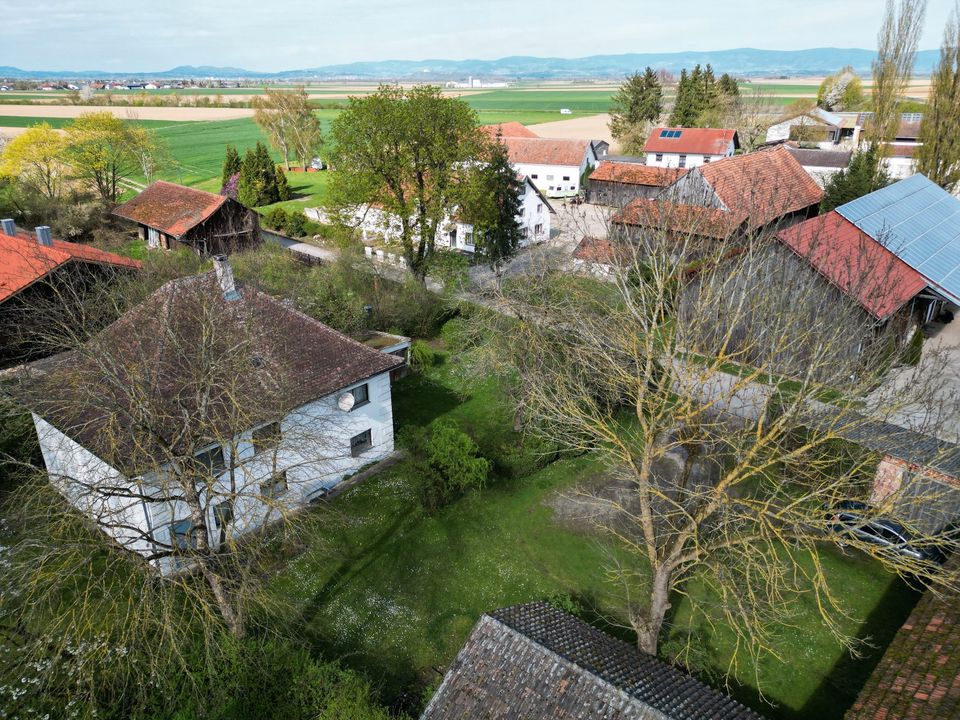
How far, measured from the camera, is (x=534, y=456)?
23.4m

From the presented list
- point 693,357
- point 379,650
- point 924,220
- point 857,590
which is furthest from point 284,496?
point 924,220

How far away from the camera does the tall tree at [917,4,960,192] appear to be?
41719mm

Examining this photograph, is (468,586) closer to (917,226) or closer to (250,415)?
(250,415)

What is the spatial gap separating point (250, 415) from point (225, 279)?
8020 millimetres

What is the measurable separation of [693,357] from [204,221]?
3921cm

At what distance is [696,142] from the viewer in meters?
68.9

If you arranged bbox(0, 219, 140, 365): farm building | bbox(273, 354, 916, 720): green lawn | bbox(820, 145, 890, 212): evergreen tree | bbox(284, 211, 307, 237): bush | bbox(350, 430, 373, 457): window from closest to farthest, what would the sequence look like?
1. bbox(273, 354, 916, 720): green lawn
2. bbox(350, 430, 373, 457): window
3. bbox(0, 219, 140, 365): farm building
4. bbox(820, 145, 890, 212): evergreen tree
5. bbox(284, 211, 307, 237): bush

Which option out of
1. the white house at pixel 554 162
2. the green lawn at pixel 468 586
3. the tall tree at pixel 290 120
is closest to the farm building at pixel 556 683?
the green lawn at pixel 468 586

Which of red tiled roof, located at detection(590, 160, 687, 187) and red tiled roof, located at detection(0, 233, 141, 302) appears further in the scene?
red tiled roof, located at detection(590, 160, 687, 187)

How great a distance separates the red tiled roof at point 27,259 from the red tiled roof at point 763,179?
33237 millimetres

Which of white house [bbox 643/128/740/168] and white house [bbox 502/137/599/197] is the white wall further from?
white house [bbox 643/128/740/168]

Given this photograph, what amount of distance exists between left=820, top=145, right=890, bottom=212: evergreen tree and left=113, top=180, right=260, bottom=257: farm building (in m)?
40.5

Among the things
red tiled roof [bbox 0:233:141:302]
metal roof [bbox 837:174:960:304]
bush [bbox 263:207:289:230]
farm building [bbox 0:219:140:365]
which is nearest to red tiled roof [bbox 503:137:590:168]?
bush [bbox 263:207:289:230]

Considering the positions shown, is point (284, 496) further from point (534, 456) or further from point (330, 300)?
point (330, 300)
